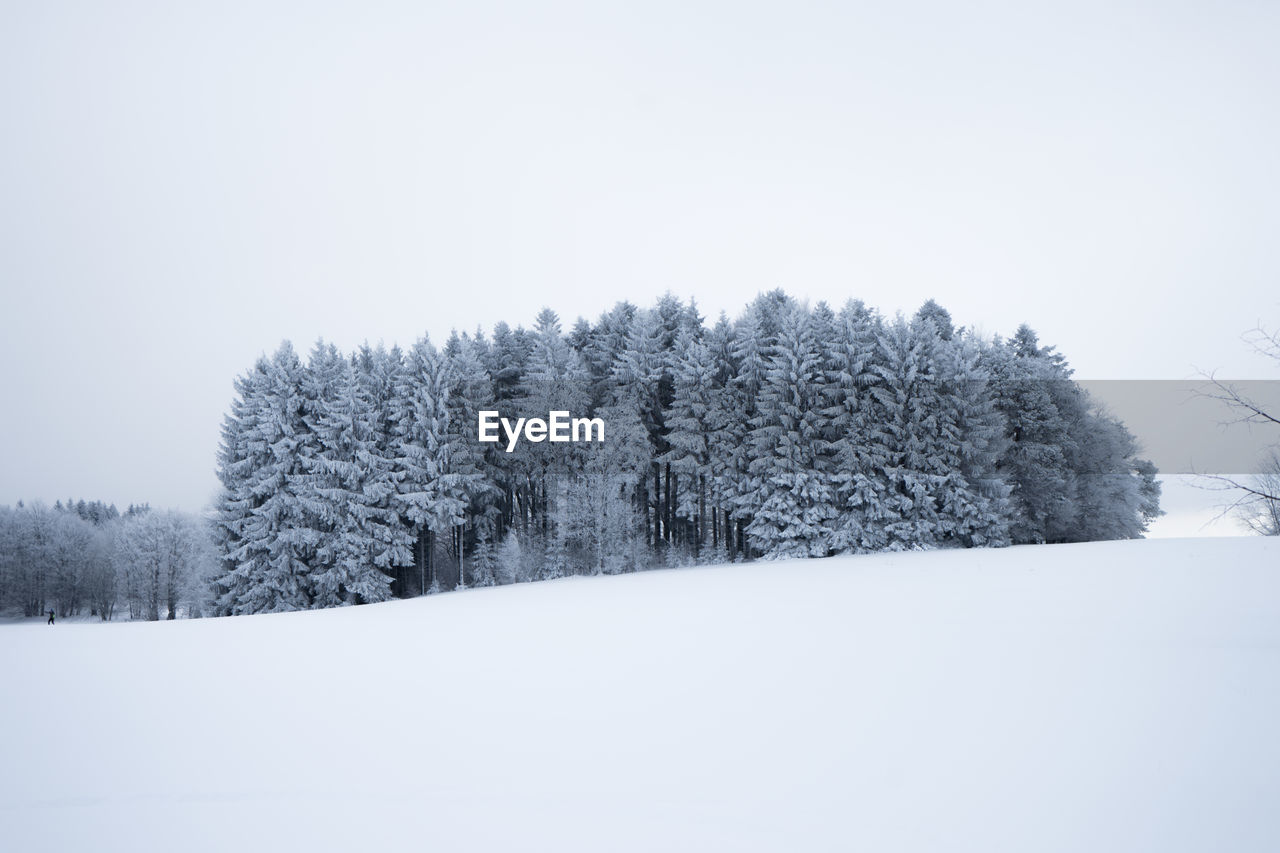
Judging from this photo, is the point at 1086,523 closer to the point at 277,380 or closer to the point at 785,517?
the point at 785,517

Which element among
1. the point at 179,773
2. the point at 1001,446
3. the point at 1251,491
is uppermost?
the point at 1001,446

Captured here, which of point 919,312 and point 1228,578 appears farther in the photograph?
point 919,312

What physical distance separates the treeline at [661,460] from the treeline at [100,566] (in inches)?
1158

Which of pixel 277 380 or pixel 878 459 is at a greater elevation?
pixel 277 380

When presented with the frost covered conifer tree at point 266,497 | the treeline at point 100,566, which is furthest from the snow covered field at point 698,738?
the treeline at point 100,566

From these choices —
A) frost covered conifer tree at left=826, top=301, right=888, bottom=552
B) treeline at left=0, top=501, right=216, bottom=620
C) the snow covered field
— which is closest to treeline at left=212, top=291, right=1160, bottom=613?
frost covered conifer tree at left=826, top=301, right=888, bottom=552

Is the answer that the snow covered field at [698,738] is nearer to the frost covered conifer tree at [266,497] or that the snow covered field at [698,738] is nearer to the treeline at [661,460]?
the treeline at [661,460]

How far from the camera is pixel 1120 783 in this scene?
4.08 meters

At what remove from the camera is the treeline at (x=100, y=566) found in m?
55.7

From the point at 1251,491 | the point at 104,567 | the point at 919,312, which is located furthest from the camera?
the point at 104,567

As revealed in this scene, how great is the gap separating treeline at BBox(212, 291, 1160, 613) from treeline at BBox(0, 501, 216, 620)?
29.4 metres

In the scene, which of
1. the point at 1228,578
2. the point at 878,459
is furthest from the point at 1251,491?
the point at 878,459

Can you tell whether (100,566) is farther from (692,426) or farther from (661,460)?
(692,426)

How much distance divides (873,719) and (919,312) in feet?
129
